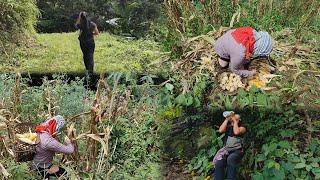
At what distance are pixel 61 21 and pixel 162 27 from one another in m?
4.82

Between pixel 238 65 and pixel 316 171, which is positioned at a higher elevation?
pixel 238 65

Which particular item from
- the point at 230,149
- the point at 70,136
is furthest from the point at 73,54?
the point at 230,149

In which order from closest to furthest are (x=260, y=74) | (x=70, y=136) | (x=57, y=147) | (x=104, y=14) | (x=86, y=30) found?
(x=260, y=74), (x=57, y=147), (x=70, y=136), (x=86, y=30), (x=104, y=14)

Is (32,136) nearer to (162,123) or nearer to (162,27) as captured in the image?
(162,123)

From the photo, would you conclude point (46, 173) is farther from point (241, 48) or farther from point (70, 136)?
point (241, 48)

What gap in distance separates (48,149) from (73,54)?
4359 millimetres

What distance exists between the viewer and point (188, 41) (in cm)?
384

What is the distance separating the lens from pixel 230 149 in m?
3.14

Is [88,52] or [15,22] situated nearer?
[88,52]

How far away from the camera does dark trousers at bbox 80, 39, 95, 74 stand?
24.2ft

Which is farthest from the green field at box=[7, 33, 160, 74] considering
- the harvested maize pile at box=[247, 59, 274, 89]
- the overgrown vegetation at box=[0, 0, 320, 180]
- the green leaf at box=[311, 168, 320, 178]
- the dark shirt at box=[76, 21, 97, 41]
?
the green leaf at box=[311, 168, 320, 178]

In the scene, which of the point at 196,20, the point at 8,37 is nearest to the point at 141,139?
the point at 196,20

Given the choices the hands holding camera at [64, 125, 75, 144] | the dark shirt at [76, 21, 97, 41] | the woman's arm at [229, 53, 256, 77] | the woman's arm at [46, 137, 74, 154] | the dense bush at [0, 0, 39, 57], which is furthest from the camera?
the dense bush at [0, 0, 39, 57]

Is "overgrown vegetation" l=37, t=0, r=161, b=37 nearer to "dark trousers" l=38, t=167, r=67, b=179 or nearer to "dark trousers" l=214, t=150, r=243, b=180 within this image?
"dark trousers" l=38, t=167, r=67, b=179
